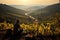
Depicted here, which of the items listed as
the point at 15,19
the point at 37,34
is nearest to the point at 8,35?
the point at 15,19

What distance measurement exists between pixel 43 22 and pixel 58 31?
369 mm

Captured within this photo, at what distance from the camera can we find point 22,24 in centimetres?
322

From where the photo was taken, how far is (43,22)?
3264mm

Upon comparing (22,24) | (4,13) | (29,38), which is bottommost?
(29,38)

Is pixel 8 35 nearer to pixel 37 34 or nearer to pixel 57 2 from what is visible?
pixel 37 34

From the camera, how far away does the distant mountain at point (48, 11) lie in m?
3.31

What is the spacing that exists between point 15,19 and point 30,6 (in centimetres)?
44

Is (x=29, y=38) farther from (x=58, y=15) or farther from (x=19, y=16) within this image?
(x=58, y=15)

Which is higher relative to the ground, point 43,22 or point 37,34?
point 43,22

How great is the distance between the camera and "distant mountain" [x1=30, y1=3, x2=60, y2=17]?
3.31m

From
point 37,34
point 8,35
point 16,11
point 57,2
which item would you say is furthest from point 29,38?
point 57,2

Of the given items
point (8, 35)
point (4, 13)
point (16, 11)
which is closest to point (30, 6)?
point (16, 11)

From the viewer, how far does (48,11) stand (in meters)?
3.33

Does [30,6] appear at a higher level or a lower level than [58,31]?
higher
